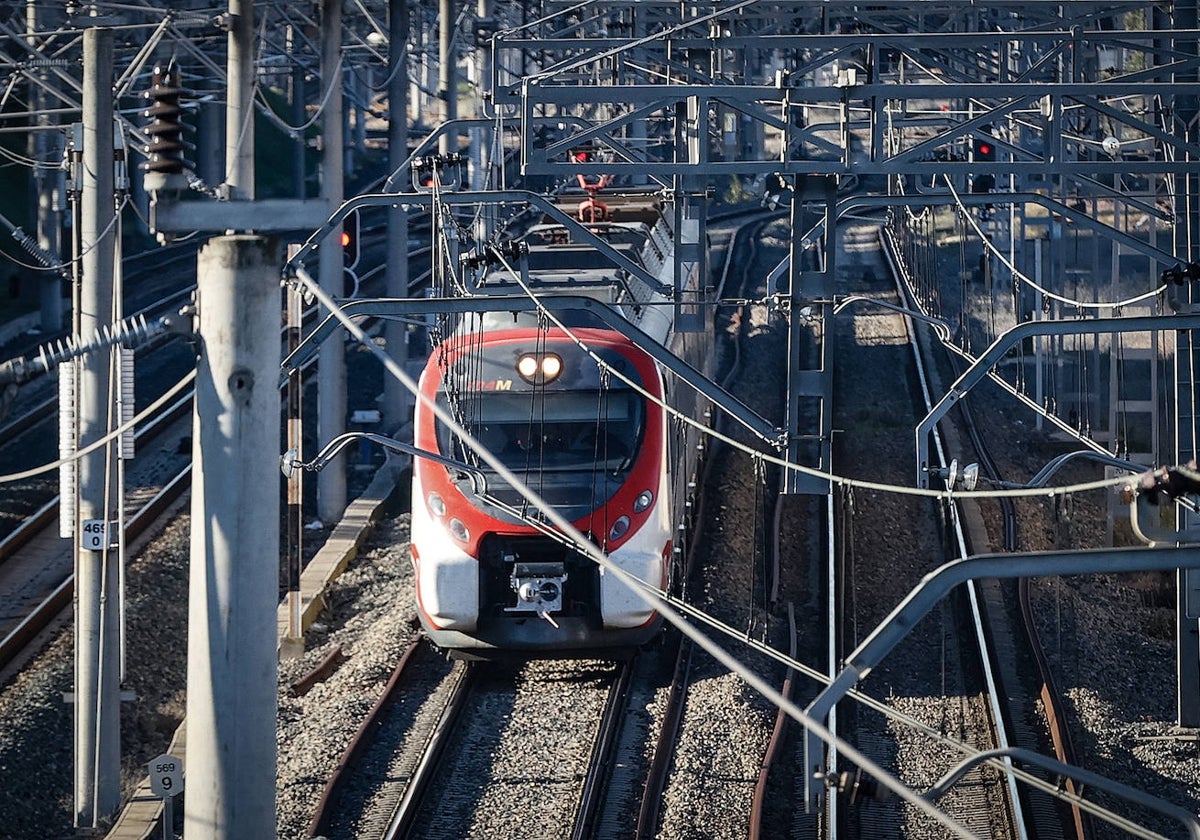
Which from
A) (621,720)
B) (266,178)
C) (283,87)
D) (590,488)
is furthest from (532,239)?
(283,87)

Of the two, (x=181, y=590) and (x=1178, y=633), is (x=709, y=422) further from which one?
(x=1178, y=633)

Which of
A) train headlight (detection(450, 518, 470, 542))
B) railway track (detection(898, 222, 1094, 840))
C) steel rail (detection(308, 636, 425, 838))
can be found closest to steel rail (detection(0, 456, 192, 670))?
steel rail (detection(308, 636, 425, 838))

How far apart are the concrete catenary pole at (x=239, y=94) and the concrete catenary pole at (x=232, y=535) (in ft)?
6.87

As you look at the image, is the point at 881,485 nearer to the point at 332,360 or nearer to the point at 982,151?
the point at 332,360

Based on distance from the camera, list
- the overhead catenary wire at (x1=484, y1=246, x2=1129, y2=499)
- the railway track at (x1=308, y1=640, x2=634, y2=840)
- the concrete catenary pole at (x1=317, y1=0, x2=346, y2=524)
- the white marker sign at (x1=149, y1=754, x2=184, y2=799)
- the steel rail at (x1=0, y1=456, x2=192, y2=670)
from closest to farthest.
Result: the overhead catenary wire at (x1=484, y1=246, x2=1129, y2=499) → the white marker sign at (x1=149, y1=754, x2=184, y2=799) → the railway track at (x1=308, y1=640, x2=634, y2=840) → the steel rail at (x1=0, y1=456, x2=192, y2=670) → the concrete catenary pole at (x1=317, y1=0, x2=346, y2=524)

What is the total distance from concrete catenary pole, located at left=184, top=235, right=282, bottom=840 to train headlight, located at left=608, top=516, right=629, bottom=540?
647cm

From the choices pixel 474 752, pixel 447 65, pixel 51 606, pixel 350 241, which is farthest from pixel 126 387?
pixel 447 65

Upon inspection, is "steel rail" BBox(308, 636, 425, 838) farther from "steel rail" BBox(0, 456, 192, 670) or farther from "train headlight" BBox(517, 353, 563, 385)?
"steel rail" BBox(0, 456, 192, 670)

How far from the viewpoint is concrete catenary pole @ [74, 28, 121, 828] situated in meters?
12.2

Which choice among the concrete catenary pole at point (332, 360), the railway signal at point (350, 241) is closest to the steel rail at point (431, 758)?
the concrete catenary pole at point (332, 360)

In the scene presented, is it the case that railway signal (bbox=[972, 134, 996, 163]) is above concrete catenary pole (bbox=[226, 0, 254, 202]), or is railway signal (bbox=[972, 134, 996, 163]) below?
above

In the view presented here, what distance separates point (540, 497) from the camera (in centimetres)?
1327

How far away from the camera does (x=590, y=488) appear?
13.2 m

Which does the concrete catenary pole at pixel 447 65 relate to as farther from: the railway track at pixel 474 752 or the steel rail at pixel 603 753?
the steel rail at pixel 603 753
